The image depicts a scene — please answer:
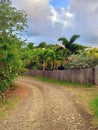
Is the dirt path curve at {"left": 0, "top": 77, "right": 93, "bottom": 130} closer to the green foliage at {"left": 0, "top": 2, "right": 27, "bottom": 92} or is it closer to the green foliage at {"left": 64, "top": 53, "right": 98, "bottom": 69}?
the green foliage at {"left": 0, "top": 2, "right": 27, "bottom": 92}

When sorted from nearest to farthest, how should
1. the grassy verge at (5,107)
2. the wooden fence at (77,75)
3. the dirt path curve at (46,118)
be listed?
the dirt path curve at (46,118)
the grassy verge at (5,107)
the wooden fence at (77,75)

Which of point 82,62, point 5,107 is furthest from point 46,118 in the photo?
point 82,62

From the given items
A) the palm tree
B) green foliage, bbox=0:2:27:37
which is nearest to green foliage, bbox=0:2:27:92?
green foliage, bbox=0:2:27:37

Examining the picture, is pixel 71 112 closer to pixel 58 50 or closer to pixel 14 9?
pixel 14 9

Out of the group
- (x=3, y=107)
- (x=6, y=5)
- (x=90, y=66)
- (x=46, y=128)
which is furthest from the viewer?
(x=90, y=66)

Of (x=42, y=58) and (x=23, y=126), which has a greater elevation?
(x=42, y=58)

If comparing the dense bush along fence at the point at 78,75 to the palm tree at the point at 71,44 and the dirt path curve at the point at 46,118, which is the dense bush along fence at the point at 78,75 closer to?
the palm tree at the point at 71,44

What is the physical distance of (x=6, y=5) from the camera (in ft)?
94.9

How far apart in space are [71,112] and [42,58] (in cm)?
3736

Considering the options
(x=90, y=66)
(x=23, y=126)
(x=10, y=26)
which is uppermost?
(x=10, y=26)

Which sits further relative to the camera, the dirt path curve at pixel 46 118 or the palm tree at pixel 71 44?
the palm tree at pixel 71 44

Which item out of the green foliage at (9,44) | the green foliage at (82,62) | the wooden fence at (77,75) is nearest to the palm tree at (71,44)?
the wooden fence at (77,75)

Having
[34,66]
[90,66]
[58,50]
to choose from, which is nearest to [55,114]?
[90,66]

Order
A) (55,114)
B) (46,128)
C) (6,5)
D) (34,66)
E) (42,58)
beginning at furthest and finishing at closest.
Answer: (34,66) → (42,58) → (6,5) → (55,114) → (46,128)
